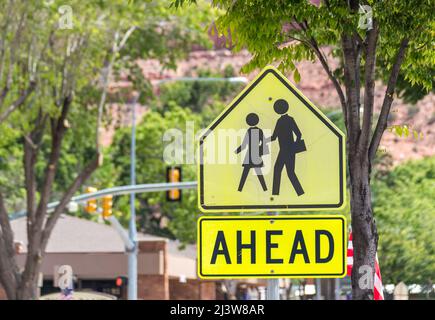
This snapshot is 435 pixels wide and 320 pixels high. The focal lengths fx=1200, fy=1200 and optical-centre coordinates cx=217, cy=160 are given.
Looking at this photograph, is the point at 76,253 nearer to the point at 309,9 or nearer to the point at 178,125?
the point at 178,125

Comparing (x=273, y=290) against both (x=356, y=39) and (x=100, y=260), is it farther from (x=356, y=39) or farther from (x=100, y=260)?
(x=100, y=260)

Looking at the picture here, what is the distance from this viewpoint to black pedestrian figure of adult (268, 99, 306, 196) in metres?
6.86

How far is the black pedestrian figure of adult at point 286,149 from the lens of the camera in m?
6.86

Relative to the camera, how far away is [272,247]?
681 cm

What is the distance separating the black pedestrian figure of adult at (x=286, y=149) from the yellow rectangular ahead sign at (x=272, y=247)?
20 cm

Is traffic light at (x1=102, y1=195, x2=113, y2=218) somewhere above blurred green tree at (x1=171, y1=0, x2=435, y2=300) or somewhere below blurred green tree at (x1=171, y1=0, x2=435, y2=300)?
above

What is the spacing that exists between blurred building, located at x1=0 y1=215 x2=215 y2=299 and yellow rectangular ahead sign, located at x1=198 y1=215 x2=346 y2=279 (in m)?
47.4

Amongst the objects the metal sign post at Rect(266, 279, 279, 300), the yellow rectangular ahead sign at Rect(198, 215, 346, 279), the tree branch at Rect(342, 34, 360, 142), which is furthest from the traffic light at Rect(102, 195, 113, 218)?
the yellow rectangular ahead sign at Rect(198, 215, 346, 279)

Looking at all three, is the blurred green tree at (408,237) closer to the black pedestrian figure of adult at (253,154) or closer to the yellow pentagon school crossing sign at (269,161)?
the yellow pentagon school crossing sign at (269,161)

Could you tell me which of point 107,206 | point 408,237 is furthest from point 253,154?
point 408,237

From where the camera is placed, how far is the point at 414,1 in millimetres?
9312

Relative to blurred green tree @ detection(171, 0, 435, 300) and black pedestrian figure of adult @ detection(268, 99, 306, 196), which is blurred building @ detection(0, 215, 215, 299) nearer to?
blurred green tree @ detection(171, 0, 435, 300)

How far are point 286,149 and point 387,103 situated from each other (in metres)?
2.71

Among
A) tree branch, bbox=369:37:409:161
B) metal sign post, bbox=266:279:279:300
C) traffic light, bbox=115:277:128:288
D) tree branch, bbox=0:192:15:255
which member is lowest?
tree branch, bbox=369:37:409:161
